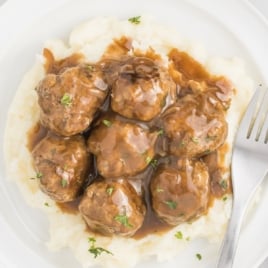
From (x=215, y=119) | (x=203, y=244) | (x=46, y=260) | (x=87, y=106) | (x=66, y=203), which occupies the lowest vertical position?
(x=203, y=244)

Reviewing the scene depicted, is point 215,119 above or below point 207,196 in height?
above

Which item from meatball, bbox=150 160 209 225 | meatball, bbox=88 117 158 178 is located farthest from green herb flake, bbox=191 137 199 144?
meatball, bbox=88 117 158 178

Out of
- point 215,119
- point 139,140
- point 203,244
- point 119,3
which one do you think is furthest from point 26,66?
point 203,244

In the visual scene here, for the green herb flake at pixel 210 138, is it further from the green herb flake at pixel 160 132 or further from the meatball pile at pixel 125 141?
the green herb flake at pixel 160 132

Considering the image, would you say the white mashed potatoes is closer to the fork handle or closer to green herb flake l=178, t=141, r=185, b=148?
the fork handle

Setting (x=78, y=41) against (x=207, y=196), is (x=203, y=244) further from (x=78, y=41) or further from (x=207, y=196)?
(x=78, y=41)
